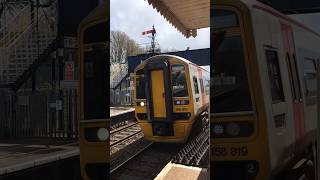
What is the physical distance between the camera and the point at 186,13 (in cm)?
268

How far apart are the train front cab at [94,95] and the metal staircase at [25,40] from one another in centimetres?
103

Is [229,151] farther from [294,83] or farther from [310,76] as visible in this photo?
[310,76]

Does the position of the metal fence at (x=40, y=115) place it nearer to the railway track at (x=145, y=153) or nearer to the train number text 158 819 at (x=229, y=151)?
the railway track at (x=145, y=153)

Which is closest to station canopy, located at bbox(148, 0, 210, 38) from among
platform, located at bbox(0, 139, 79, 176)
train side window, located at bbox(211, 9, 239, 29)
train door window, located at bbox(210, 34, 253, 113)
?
train side window, located at bbox(211, 9, 239, 29)

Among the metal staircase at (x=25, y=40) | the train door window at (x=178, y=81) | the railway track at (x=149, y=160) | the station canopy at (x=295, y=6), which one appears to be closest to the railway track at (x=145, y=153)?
the railway track at (x=149, y=160)

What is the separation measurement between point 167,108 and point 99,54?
1.78 feet

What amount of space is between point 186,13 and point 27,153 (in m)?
3.28

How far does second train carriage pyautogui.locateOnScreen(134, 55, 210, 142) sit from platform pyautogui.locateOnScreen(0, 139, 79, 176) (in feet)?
6.44

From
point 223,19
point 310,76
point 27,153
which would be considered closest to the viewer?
point 223,19

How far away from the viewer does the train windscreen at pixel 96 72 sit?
115 inches

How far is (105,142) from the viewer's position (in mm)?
2934

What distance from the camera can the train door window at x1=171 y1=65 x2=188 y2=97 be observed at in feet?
8.69

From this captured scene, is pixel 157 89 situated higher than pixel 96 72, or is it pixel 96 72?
pixel 96 72

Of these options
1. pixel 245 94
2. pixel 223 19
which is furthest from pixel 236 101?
pixel 223 19
